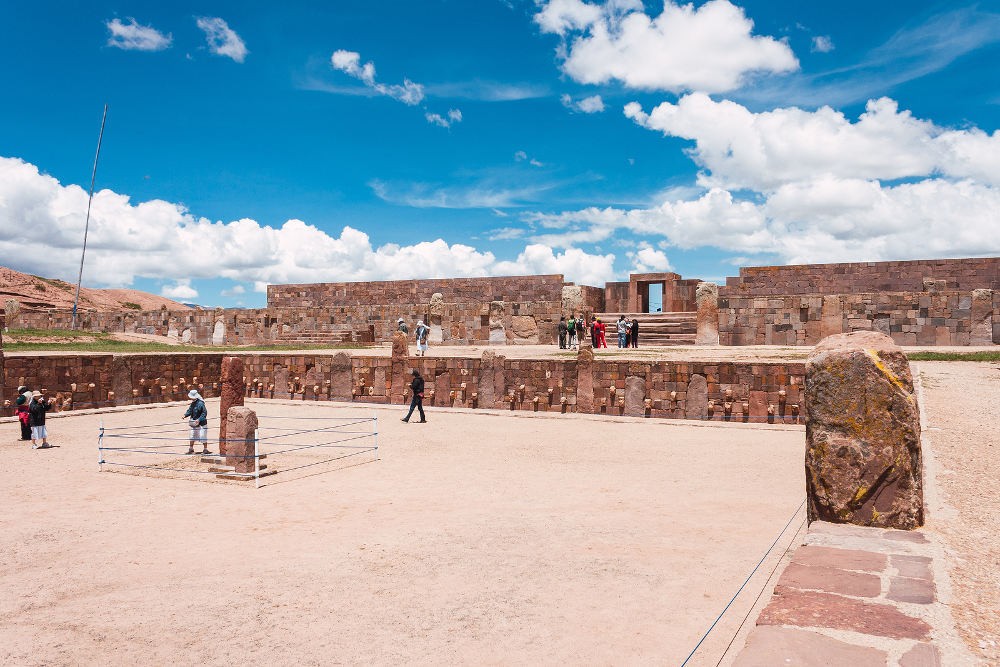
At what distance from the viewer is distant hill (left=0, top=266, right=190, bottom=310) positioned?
3994cm

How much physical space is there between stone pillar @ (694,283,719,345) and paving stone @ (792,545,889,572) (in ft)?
56.5

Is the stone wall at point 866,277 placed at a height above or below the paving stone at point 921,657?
above

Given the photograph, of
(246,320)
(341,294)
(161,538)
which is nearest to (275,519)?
(161,538)

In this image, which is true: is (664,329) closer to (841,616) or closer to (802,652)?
(841,616)

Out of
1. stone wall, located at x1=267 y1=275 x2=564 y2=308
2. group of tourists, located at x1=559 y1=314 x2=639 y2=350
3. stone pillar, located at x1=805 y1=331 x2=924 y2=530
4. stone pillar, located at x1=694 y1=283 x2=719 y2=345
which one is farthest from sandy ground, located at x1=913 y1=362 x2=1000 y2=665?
stone wall, located at x1=267 y1=275 x2=564 y2=308

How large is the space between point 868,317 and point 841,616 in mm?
18581

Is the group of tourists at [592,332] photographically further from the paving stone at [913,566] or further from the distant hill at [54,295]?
the distant hill at [54,295]

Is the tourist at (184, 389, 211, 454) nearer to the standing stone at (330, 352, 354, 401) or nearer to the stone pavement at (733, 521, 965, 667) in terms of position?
the standing stone at (330, 352, 354, 401)

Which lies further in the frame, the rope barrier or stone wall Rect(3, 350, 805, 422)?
stone wall Rect(3, 350, 805, 422)

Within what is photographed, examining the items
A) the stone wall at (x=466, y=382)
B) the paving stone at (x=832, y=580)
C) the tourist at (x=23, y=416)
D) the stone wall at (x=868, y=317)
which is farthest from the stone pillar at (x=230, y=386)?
the stone wall at (x=868, y=317)

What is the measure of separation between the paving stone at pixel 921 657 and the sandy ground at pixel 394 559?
3.82 ft

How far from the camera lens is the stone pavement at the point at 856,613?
259cm

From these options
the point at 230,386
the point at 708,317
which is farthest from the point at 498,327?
the point at 230,386

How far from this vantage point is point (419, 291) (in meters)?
30.8
